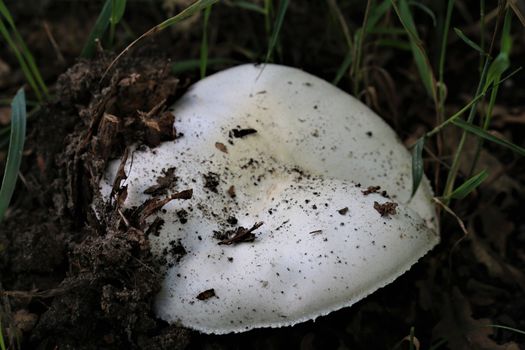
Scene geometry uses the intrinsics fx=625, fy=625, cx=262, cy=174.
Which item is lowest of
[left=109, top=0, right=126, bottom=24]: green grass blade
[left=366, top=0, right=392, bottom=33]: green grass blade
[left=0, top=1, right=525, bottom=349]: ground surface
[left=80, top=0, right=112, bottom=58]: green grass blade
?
[left=0, top=1, right=525, bottom=349]: ground surface

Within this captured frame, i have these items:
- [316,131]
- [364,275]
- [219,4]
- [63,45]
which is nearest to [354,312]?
[364,275]

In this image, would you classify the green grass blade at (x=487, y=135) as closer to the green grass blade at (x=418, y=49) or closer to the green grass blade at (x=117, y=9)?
the green grass blade at (x=418, y=49)

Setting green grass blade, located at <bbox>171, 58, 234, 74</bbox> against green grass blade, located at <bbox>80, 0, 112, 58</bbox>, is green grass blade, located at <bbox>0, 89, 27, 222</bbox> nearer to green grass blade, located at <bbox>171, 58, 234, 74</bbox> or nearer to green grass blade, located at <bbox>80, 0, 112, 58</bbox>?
green grass blade, located at <bbox>80, 0, 112, 58</bbox>

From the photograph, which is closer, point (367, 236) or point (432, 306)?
point (367, 236)

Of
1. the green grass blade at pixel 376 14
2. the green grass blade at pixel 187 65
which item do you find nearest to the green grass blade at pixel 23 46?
the green grass blade at pixel 187 65

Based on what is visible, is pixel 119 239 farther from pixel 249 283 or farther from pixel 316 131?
pixel 316 131

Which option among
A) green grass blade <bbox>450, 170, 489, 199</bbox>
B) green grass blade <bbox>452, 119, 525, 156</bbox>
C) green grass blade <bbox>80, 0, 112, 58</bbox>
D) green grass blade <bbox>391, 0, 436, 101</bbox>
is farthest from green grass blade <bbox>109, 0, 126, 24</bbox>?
green grass blade <bbox>450, 170, 489, 199</bbox>
